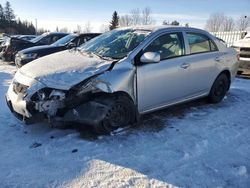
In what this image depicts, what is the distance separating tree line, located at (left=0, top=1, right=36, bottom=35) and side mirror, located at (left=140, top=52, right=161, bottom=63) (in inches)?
2710

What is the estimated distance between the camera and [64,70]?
424cm

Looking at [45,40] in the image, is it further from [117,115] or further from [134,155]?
[134,155]

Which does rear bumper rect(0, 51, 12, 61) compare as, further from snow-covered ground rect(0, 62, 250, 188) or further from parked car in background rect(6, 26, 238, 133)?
parked car in background rect(6, 26, 238, 133)

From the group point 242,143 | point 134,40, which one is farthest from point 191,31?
point 242,143

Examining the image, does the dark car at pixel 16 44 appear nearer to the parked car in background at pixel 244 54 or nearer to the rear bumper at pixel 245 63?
the parked car in background at pixel 244 54

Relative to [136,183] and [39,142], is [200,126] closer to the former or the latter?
[136,183]

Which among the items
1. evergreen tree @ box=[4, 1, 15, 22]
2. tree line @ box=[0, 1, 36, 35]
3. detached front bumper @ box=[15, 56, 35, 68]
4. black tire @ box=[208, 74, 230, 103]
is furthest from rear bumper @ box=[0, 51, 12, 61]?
evergreen tree @ box=[4, 1, 15, 22]

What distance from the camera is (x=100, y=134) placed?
4375 mm

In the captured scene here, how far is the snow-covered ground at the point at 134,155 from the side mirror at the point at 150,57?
3.50 ft

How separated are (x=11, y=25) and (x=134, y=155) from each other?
79194 mm

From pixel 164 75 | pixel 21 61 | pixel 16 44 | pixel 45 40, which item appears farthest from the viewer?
pixel 45 40

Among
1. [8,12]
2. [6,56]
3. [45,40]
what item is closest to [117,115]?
[45,40]

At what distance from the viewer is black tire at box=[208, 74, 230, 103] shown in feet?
20.6

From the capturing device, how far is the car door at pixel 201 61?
5.50 meters
